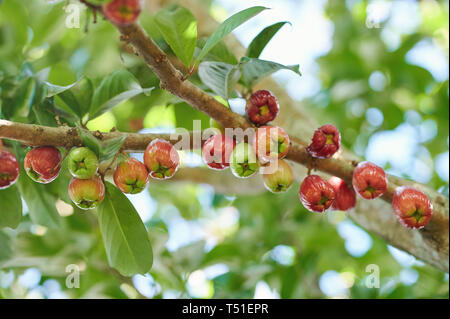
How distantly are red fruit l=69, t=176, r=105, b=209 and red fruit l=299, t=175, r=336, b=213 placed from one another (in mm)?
634

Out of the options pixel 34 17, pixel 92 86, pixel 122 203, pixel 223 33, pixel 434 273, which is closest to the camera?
pixel 223 33

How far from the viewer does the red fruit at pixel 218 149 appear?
4.80 ft

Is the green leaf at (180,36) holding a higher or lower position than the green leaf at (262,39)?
lower

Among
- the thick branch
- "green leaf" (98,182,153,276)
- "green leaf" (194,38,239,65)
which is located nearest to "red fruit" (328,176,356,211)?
the thick branch

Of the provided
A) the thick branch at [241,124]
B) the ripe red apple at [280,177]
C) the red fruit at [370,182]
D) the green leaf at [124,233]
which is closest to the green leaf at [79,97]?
the green leaf at [124,233]

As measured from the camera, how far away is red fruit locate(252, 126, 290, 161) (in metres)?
1.41

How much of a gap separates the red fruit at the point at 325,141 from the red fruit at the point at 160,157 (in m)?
0.45

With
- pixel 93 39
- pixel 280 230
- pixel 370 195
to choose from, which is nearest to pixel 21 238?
pixel 93 39

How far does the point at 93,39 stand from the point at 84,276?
4.24 ft

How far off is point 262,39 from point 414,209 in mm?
739

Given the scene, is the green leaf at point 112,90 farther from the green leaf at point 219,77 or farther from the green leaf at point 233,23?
the green leaf at point 233,23

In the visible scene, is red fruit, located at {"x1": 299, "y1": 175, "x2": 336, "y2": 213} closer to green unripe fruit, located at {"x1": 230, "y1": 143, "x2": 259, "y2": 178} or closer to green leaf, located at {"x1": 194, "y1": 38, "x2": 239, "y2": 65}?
green unripe fruit, located at {"x1": 230, "y1": 143, "x2": 259, "y2": 178}
